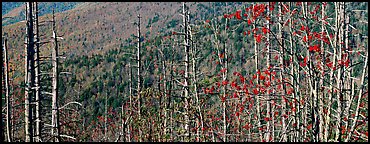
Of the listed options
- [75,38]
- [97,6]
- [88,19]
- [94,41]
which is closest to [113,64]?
[94,41]

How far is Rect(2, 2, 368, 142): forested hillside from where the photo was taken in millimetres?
5668

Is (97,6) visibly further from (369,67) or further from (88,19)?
(369,67)

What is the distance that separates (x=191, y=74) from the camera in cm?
1285

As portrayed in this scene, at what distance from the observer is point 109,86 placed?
46469 millimetres

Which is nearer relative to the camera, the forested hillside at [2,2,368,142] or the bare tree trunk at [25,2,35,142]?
the forested hillside at [2,2,368,142]

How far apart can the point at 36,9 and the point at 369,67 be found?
362 inches

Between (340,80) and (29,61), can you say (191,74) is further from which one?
(340,80)

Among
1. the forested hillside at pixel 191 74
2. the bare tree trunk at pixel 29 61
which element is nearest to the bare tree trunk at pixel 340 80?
the forested hillside at pixel 191 74

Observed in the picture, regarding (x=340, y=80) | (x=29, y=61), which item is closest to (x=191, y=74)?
(x=29, y=61)

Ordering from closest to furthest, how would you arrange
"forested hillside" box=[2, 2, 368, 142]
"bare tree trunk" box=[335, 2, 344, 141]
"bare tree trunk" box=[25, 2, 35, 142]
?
"bare tree trunk" box=[335, 2, 344, 141]
"forested hillside" box=[2, 2, 368, 142]
"bare tree trunk" box=[25, 2, 35, 142]

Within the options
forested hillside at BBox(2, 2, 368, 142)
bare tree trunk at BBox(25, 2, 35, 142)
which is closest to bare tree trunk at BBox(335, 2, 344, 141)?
forested hillside at BBox(2, 2, 368, 142)

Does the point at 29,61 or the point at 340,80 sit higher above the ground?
the point at 29,61

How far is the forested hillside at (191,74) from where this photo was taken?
567cm

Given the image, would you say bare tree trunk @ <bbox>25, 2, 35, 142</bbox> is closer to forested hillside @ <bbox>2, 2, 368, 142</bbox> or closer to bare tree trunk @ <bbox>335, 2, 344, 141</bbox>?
forested hillside @ <bbox>2, 2, 368, 142</bbox>
